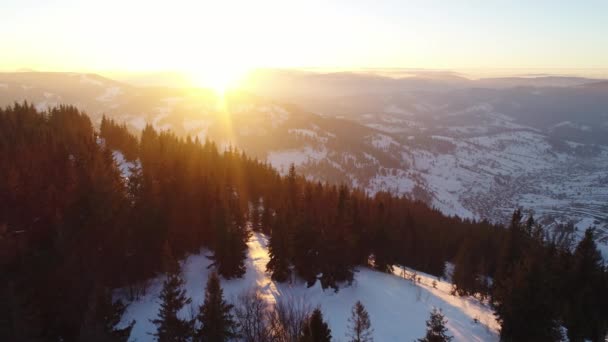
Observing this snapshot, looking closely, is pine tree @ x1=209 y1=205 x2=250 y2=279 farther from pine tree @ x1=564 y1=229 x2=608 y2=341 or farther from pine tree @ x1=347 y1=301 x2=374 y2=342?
pine tree @ x1=564 y1=229 x2=608 y2=341

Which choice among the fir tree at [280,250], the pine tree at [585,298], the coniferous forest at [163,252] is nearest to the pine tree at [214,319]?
the coniferous forest at [163,252]

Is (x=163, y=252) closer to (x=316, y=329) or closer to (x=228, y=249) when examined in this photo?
(x=228, y=249)

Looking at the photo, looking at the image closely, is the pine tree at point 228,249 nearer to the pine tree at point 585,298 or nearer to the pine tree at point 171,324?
the pine tree at point 171,324

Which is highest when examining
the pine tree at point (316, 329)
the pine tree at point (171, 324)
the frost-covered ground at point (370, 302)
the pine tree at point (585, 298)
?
the pine tree at point (316, 329)

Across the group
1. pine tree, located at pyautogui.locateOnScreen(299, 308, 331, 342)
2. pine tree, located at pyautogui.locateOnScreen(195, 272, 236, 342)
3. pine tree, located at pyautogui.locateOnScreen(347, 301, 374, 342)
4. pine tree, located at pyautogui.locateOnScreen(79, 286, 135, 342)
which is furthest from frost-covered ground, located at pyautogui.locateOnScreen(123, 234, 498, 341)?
pine tree, located at pyautogui.locateOnScreen(299, 308, 331, 342)

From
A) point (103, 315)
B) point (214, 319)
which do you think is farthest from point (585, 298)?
point (103, 315)
